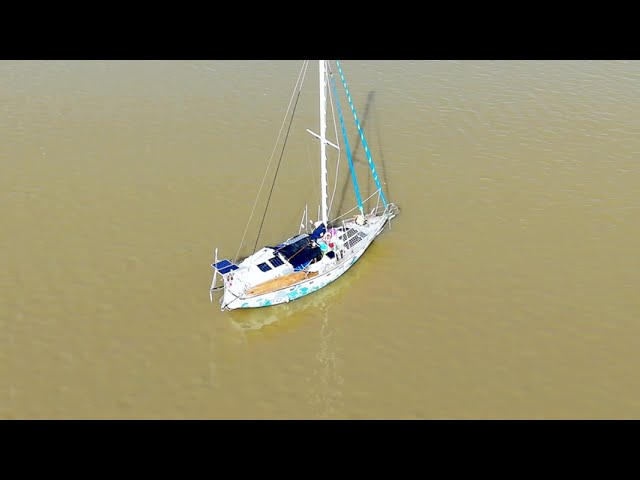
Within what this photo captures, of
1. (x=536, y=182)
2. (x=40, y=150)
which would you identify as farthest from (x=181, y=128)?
(x=536, y=182)

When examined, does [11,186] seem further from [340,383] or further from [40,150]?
[340,383]

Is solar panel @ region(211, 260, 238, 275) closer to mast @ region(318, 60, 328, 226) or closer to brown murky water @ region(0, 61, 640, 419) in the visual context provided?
brown murky water @ region(0, 61, 640, 419)

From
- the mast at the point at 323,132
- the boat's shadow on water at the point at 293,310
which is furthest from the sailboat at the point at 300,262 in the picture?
the boat's shadow on water at the point at 293,310

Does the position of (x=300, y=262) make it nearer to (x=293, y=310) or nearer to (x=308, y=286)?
(x=308, y=286)

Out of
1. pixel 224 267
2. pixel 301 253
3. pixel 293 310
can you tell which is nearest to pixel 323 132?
pixel 301 253

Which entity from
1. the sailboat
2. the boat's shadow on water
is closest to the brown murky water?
the boat's shadow on water

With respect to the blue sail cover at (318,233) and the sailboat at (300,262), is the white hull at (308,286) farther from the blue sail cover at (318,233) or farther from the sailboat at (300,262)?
the blue sail cover at (318,233)
